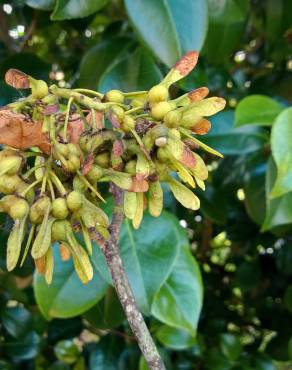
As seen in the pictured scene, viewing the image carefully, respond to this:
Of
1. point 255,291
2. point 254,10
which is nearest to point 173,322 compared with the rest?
point 254,10

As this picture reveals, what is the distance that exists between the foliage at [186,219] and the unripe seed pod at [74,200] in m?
0.26

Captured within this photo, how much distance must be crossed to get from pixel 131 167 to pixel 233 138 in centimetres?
46

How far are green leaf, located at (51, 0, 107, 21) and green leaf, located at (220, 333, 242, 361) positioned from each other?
22.2 inches

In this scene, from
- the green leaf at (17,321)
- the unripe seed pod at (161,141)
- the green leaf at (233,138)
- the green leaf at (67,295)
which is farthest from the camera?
the green leaf at (17,321)

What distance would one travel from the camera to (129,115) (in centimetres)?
39

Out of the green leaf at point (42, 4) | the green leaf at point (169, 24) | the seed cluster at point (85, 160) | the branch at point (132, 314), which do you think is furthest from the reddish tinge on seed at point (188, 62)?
the green leaf at point (42, 4)

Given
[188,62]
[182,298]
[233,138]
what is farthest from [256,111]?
[188,62]

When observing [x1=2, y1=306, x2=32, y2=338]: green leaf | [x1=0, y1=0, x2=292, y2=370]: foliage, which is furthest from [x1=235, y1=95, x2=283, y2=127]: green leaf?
[x1=2, y1=306, x2=32, y2=338]: green leaf

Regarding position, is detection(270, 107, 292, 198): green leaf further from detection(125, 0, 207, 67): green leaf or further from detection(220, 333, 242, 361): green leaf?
detection(220, 333, 242, 361): green leaf

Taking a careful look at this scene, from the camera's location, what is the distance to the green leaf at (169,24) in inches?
26.4

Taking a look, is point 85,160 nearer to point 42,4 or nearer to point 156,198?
point 156,198

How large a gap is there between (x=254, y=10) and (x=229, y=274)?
59 cm

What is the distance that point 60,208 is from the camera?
1.18ft

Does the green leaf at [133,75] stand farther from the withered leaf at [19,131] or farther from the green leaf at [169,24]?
the withered leaf at [19,131]
